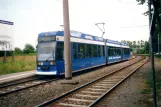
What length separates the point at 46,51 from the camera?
14820 millimetres

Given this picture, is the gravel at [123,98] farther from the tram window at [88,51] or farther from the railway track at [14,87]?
the tram window at [88,51]

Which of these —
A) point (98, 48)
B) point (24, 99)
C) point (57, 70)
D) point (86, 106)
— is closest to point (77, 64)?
point (57, 70)

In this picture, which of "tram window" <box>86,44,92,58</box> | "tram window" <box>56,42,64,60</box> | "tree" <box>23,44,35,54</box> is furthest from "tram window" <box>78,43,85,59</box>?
"tree" <box>23,44,35,54</box>

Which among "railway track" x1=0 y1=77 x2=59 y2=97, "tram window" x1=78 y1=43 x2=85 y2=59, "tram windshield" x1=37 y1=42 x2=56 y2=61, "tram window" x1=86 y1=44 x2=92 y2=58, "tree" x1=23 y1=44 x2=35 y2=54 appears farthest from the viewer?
"tree" x1=23 y1=44 x2=35 y2=54

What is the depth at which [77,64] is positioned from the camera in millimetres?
17031

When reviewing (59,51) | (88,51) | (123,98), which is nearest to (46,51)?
(59,51)

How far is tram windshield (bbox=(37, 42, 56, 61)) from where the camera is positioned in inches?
573

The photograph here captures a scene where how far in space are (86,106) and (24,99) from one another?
3.08 meters

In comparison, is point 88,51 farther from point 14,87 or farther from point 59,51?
point 14,87

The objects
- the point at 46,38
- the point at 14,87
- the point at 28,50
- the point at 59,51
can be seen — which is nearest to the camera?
the point at 14,87

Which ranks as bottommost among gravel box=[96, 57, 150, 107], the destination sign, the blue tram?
gravel box=[96, 57, 150, 107]

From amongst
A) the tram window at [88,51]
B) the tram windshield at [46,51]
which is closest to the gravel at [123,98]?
the tram windshield at [46,51]

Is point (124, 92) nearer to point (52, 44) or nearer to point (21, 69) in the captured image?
point (52, 44)

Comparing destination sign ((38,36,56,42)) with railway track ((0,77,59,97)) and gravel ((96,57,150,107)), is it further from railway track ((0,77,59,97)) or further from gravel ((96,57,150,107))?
gravel ((96,57,150,107))
